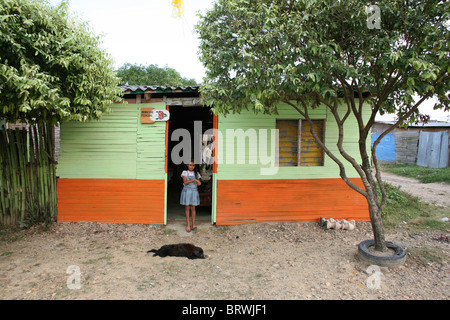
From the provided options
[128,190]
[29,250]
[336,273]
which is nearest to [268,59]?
[336,273]

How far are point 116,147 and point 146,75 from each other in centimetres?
1814

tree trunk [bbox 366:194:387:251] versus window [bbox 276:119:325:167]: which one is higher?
window [bbox 276:119:325:167]

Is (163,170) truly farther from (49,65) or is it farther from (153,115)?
(49,65)

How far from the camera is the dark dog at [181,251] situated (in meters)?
5.01

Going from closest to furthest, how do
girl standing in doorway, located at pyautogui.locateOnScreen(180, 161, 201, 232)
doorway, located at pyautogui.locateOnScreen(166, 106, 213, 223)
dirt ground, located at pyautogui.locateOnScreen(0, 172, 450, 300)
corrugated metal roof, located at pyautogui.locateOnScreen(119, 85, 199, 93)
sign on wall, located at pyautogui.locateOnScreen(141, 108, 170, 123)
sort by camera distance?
dirt ground, located at pyautogui.locateOnScreen(0, 172, 450, 300), corrugated metal roof, located at pyautogui.locateOnScreen(119, 85, 199, 93), girl standing in doorway, located at pyautogui.locateOnScreen(180, 161, 201, 232), sign on wall, located at pyautogui.locateOnScreen(141, 108, 170, 123), doorway, located at pyautogui.locateOnScreen(166, 106, 213, 223)

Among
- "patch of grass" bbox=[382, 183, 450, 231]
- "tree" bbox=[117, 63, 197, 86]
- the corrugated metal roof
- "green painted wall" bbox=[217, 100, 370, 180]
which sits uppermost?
"tree" bbox=[117, 63, 197, 86]

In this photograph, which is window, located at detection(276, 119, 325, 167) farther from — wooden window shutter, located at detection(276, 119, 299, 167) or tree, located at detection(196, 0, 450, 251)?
tree, located at detection(196, 0, 450, 251)

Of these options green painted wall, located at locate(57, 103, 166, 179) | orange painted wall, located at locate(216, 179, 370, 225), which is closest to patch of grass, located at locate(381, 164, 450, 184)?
orange painted wall, located at locate(216, 179, 370, 225)

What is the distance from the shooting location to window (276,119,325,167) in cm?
668

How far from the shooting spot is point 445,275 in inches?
165

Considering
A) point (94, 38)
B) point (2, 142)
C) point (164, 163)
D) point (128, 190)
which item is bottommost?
point (128, 190)

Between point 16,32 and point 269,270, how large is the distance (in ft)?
17.7

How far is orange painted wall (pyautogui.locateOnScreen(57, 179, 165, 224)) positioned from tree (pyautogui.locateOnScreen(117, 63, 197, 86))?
17.0m

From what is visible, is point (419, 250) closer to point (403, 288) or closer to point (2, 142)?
point (403, 288)
